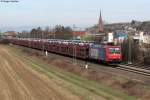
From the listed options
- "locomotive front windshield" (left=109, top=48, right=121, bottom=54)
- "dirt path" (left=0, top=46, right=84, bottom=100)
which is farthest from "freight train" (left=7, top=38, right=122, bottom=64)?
"dirt path" (left=0, top=46, right=84, bottom=100)

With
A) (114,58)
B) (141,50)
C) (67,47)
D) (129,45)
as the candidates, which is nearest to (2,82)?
(114,58)

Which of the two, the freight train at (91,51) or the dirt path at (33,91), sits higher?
the freight train at (91,51)

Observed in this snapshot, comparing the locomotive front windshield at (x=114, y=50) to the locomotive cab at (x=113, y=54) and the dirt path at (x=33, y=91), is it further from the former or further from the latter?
the dirt path at (x=33, y=91)

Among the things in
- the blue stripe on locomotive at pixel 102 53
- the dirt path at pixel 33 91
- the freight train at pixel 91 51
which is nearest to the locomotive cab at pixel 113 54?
the freight train at pixel 91 51

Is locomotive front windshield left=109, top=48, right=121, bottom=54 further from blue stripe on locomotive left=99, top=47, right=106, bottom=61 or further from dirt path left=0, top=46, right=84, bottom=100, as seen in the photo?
dirt path left=0, top=46, right=84, bottom=100

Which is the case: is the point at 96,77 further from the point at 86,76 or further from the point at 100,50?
the point at 100,50

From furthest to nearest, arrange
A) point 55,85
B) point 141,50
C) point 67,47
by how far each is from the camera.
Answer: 1. point 67,47
2. point 141,50
3. point 55,85

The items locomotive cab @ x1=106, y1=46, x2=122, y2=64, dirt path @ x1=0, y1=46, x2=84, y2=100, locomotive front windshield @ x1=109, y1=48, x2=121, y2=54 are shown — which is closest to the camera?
dirt path @ x1=0, y1=46, x2=84, y2=100

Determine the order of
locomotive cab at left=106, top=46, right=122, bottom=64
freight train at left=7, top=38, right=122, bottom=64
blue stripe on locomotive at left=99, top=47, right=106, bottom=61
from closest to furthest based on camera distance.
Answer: locomotive cab at left=106, top=46, right=122, bottom=64
freight train at left=7, top=38, right=122, bottom=64
blue stripe on locomotive at left=99, top=47, right=106, bottom=61

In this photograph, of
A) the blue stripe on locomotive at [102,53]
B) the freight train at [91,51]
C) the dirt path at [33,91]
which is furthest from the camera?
the blue stripe on locomotive at [102,53]

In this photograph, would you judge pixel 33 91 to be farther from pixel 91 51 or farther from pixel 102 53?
pixel 91 51

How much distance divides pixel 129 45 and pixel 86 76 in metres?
19.2

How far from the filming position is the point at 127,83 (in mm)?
30250

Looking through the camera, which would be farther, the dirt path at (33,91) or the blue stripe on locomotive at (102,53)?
the blue stripe on locomotive at (102,53)
